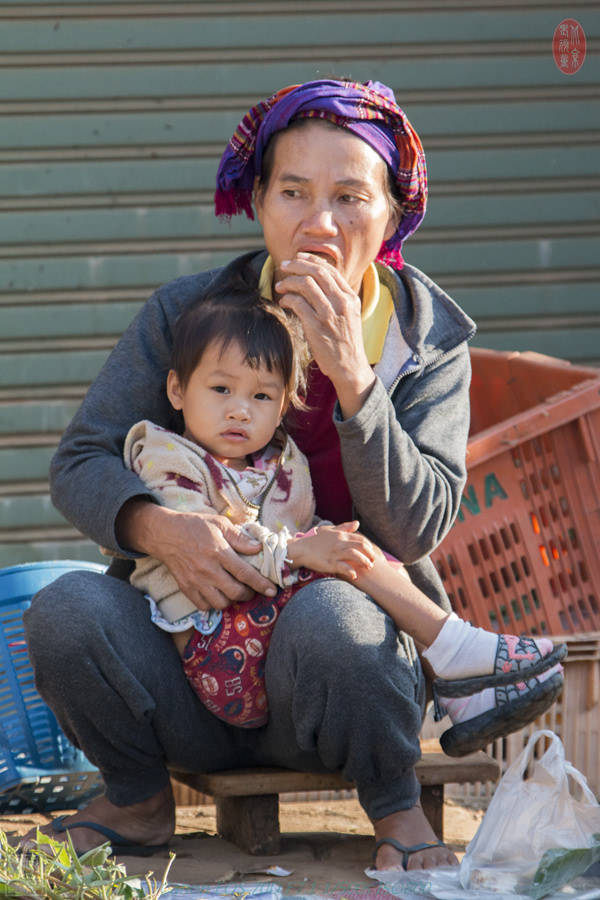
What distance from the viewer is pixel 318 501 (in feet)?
9.77

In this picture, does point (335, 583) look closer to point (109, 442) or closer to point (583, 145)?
point (109, 442)

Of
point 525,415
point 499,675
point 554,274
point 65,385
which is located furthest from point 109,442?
point 554,274

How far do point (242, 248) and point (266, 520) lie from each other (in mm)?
3058

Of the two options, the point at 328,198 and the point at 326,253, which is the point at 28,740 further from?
the point at 328,198

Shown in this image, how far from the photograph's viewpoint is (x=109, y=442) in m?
2.85

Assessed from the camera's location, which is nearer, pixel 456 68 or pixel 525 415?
pixel 525 415

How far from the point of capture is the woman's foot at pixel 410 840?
8.04 feet

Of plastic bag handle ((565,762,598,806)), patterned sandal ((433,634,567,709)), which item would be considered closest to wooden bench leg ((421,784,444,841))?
patterned sandal ((433,634,567,709))

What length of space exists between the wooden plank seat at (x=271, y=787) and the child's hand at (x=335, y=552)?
19.2 inches

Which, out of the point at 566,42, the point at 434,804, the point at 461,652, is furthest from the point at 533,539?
the point at 566,42

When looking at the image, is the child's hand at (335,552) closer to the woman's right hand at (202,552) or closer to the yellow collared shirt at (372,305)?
the woman's right hand at (202,552)

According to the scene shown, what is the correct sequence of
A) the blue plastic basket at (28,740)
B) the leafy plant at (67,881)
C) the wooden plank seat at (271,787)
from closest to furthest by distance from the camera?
the leafy plant at (67,881) < the wooden plank seat at (271,787) < the blue plastic basket at (28,740)

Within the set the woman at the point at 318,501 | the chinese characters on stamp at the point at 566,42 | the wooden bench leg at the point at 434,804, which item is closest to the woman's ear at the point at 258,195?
the woman at the point at 318,501

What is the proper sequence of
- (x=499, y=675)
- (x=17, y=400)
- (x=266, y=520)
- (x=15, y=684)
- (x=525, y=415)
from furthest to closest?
(x=17, y=400) < (x=525, y=415) < (x=15, y=684) < (x=266, y=520) < (x=499, y=675)
